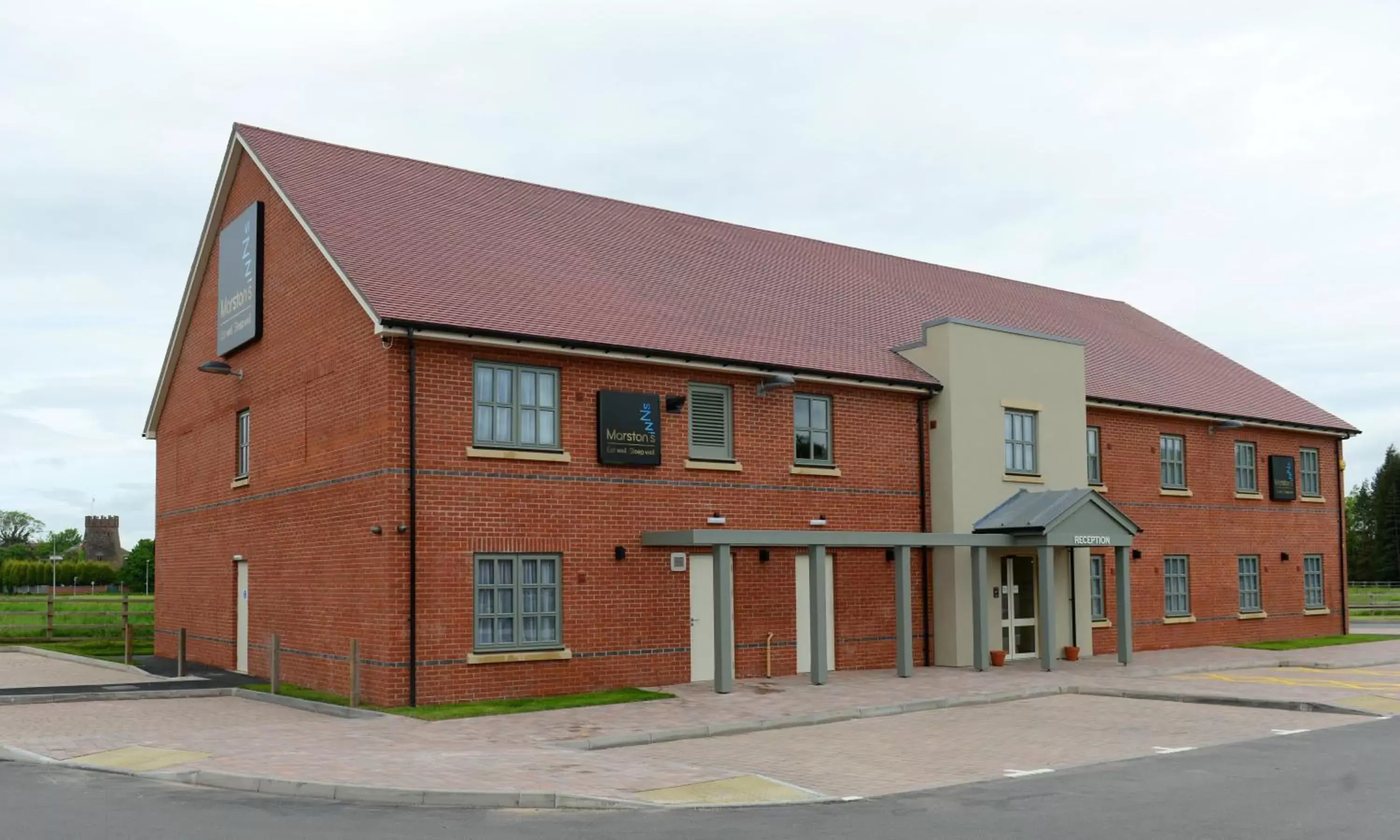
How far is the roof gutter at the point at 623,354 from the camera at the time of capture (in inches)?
698

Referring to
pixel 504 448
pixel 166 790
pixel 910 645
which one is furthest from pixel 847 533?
pixel 166 790

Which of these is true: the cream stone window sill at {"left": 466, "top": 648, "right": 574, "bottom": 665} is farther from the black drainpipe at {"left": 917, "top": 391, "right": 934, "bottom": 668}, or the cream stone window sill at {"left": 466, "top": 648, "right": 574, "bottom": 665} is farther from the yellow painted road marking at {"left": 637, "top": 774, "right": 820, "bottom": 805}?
the black drainpipe at {"left": 917, "top": 391, "right": 934, "bottom": 668}

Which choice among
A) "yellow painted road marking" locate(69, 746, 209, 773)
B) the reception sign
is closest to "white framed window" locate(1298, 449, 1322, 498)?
the reception sign

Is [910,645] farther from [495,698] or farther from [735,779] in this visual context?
[735,779]

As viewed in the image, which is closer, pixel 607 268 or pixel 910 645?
pixel 910 645

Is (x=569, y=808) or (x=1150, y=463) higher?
(x=1150, y=463)

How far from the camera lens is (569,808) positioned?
10953 mm

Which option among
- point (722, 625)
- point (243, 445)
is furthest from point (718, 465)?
point (243, 445)

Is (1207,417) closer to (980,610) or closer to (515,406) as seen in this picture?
(980,610)

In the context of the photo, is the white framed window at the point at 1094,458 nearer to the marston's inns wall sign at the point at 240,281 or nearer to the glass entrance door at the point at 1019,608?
the glass entrance door at the point at 1019,608

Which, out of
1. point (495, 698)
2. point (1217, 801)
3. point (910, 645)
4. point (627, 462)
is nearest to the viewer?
point (1217, 801)

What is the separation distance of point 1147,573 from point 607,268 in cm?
1402

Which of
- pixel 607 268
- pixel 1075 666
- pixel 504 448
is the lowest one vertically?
pixel 1075 666

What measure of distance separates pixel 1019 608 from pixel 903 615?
455cm
